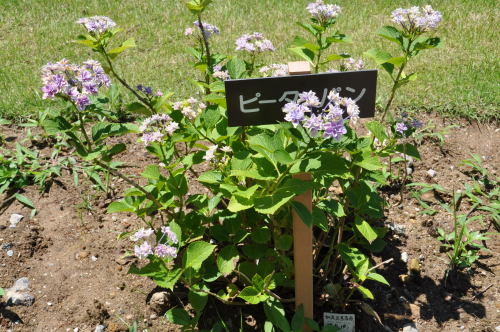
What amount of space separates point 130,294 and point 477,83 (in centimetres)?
264

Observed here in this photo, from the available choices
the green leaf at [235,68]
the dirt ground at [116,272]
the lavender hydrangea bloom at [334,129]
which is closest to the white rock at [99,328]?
the dirt ground at [116,272]

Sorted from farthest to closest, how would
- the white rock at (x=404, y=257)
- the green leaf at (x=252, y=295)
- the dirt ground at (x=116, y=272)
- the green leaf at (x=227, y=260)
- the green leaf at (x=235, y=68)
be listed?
the white rock at (x=404, y=257)
the dirt ground at (x=116, y=272)
the green leaf at (x=235, y=68)
the green leaf at (x=227, y=260)
the green leaf at (x=252, y=295)

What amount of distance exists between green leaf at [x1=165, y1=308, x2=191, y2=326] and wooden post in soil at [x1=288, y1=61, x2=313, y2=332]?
1.34 ft

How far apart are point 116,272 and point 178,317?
52 centimetres

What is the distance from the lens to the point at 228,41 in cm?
411

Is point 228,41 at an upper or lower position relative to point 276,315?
upper

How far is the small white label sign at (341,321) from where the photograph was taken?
78.4 inches

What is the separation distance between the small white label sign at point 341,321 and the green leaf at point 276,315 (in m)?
0.24

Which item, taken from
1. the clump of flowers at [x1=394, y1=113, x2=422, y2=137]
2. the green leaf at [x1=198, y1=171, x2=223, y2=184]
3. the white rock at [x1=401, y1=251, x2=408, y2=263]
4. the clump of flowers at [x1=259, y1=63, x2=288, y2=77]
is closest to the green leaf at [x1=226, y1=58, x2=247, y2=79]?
the clump of flowers at [x1=259, y1=63, x2=288, y2=77]

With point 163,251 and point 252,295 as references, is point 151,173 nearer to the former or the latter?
point 163,251

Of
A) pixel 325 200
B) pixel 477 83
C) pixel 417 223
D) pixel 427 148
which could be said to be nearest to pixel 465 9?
pixel 477 83

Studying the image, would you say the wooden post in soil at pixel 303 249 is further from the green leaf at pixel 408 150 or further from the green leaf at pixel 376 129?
the green leaf at pixel 408 150

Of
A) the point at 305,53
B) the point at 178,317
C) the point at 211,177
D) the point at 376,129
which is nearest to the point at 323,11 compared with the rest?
the point at 305,53

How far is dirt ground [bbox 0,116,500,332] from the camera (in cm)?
210
